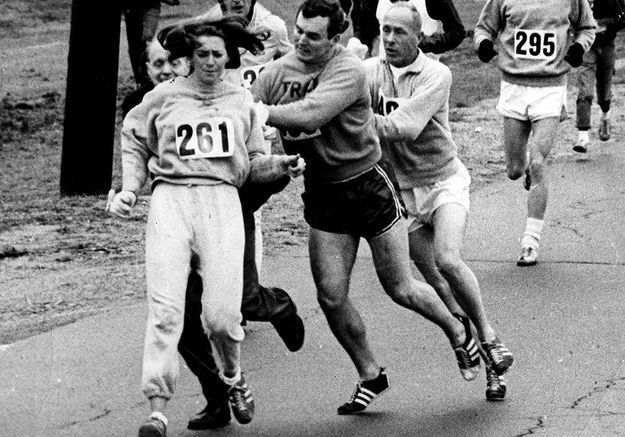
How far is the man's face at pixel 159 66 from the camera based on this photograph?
22.5 feet

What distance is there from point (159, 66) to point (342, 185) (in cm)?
99

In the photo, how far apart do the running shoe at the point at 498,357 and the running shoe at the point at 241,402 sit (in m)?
1.18

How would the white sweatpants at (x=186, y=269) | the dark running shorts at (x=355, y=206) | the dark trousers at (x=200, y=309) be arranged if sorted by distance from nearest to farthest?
the white sweatpants at (x=186, y=269), the dark trousers at (x=200, y=309), the dark running shorts at (x=355, y=206)

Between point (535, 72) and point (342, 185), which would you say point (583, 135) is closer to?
point (535, 72)

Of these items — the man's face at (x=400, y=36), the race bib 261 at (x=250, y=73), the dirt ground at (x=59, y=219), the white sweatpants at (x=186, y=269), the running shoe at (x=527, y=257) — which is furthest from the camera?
the running shoe at (x=527, y=257)

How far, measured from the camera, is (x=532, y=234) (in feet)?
31.8

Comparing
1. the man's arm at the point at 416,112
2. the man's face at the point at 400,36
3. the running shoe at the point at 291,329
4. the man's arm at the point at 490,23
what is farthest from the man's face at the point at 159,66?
the man's arm at the point at 490,23

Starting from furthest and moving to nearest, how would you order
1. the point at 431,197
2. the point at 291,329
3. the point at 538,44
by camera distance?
1. the point at 538,44
2. the point at 431,197
3. the point at 291,329

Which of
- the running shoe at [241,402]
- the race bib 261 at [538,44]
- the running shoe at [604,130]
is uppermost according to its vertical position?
the race bib 261 at [538,44]

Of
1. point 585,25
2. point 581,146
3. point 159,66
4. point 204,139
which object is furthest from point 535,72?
point 204,139

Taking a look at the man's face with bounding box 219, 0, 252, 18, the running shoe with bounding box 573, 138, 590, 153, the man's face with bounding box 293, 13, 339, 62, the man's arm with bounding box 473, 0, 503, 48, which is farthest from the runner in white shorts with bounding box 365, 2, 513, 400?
the running shoe with bounding box 573, 138, 590, 153

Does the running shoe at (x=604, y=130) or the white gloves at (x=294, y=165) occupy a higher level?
the white gloves at (x=294, y=165)

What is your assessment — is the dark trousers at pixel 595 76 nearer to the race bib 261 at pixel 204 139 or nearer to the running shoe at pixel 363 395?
the running shoe at pixel 363 395

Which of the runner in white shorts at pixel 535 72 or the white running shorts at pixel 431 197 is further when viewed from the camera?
the runner in white shorts at pixel 535 72
